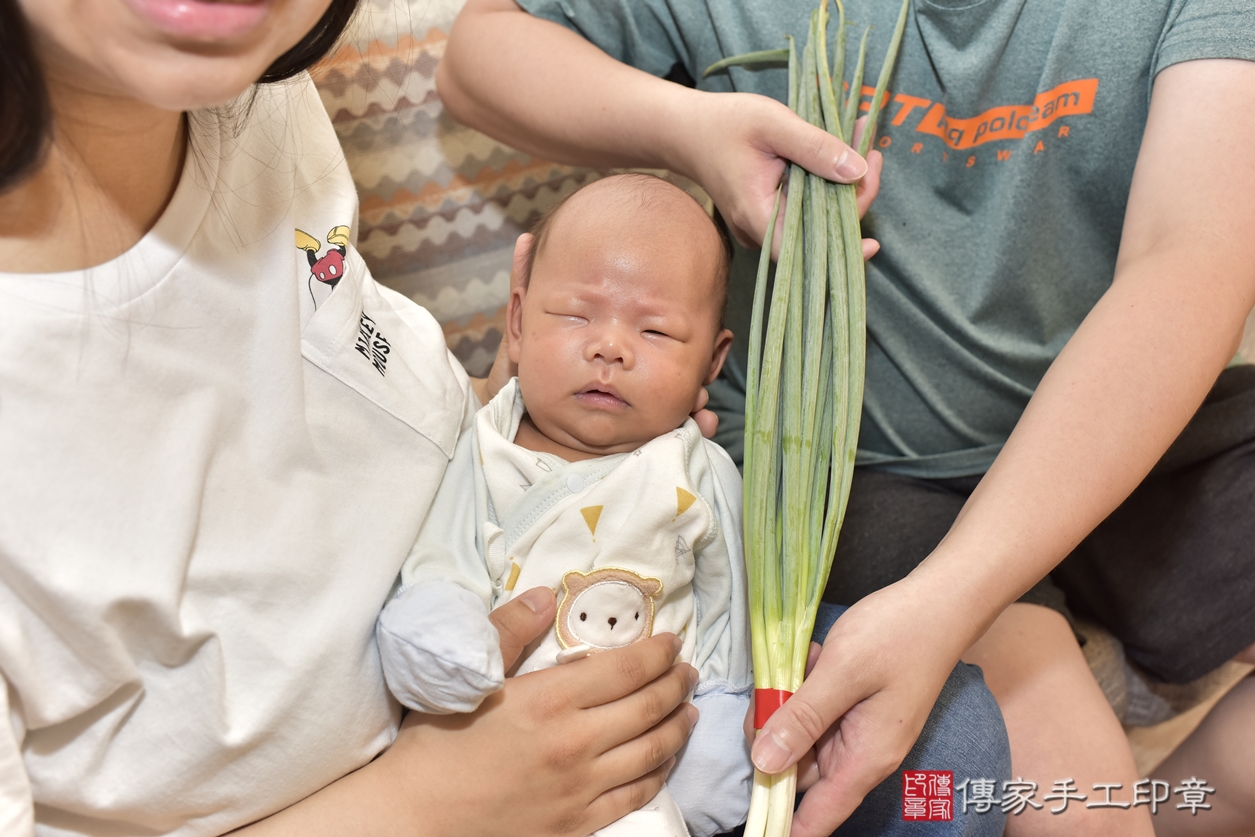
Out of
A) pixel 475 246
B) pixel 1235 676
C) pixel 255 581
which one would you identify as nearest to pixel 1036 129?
pixel 475 246

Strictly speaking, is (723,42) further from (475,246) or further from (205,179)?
(205,179)

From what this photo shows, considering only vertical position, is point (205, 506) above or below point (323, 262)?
below

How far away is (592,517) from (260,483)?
1.19 feet

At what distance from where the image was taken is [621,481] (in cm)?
104

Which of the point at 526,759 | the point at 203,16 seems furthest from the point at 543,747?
the point at 203,16

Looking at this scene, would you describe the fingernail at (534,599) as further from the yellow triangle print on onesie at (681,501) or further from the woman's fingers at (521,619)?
the yellow triangle print on onesie at (681,501)

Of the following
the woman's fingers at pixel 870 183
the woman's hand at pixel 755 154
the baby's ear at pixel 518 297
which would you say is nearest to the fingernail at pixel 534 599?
the baby's ear at pixel 518 297

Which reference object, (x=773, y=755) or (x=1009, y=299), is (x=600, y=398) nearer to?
(x=773, y=755)

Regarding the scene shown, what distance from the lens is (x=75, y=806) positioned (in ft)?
2.45

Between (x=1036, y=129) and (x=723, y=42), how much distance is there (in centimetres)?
46

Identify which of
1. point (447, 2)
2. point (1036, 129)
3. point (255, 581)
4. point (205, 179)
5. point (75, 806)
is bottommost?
point (75, 806)

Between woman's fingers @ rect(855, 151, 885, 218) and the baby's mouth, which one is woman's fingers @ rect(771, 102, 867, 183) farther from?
the baby's mouth

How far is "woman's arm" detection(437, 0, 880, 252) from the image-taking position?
107 cm

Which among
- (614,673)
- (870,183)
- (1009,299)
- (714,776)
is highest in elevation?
(870,183)
